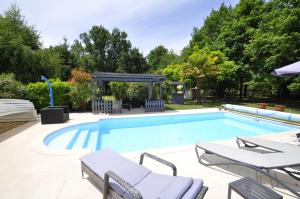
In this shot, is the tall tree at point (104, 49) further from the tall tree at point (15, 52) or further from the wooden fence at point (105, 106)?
the wooden fence at point (105, 106)

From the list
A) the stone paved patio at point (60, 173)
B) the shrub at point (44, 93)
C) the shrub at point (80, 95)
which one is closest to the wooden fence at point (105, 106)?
the shrub at point (80, 95)

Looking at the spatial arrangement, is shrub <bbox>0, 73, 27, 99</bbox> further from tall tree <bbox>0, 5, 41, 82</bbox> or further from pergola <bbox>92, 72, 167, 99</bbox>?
tall tree <bbox>0, 5, 41, 82</bbox>

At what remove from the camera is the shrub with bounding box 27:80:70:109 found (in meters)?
11.2

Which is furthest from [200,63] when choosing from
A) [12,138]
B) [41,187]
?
[41,187]

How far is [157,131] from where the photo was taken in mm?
9211

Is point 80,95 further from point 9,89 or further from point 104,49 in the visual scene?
point 104,49

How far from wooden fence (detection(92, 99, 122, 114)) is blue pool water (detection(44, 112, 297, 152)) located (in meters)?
2.02

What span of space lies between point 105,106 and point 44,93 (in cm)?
387

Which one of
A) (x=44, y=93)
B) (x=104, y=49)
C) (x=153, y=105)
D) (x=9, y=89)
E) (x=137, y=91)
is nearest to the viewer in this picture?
(x=9, y=89)

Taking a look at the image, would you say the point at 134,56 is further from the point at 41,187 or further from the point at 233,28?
the point at 41,187

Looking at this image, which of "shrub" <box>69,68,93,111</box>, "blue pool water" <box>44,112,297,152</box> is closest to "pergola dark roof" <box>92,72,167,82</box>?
"shrub" <box>69,68,93,111</box>

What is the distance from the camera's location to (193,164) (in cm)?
412

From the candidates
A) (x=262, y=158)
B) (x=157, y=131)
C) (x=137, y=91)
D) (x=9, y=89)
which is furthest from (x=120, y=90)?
(x=262, y=158)

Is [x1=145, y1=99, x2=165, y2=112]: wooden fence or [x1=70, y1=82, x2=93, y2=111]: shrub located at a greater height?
[x1=70, y1=82, x2=93, y2=111]: shrub
